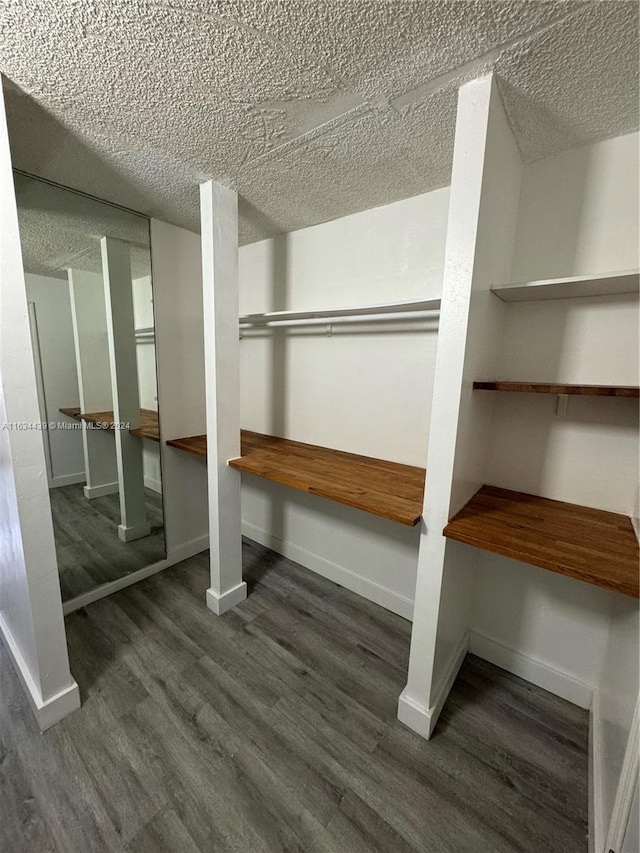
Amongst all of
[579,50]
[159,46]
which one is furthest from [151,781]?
[579,50]

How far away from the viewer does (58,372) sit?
6.27 ft

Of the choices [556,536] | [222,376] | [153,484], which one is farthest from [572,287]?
[153,484]

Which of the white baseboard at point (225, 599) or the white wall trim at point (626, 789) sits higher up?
the white wall trim at point (626, 789)

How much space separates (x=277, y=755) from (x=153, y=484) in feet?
5.61

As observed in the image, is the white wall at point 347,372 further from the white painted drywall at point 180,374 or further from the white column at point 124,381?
the white column at point 124,381

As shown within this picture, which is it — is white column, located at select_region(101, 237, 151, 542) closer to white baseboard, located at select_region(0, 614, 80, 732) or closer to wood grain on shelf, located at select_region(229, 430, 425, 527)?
wood grain on shelf, located at select_region(229, 430, 425, 527)

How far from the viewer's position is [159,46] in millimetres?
955

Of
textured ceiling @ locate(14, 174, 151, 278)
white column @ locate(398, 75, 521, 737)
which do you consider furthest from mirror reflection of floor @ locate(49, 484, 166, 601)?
white column @ locate(398, 75, 521, 737)

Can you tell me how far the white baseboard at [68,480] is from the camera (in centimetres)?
187

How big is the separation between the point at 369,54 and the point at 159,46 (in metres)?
0.59

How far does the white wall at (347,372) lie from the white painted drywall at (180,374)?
0.36 m

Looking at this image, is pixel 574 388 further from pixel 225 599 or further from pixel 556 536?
pixel 225 599

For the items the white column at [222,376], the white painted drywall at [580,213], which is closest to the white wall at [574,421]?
the white painted drywall at [580,213]

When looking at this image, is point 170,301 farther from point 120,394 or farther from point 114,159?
point 114,159
